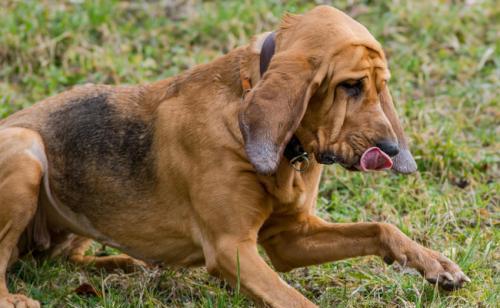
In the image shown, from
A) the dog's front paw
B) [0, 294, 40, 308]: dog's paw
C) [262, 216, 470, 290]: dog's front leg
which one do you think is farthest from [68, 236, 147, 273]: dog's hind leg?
the dog's front paw

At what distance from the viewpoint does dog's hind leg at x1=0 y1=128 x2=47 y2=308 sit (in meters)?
6.30

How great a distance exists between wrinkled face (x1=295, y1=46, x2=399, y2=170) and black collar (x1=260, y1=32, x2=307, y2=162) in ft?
0.71

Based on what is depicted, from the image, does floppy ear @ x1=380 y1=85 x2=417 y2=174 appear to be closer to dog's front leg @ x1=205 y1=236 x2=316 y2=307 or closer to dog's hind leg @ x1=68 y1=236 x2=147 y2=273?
dog's front leg @ x1=205 y1=236 x2=316 y2=307

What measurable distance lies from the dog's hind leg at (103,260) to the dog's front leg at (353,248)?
1.10m

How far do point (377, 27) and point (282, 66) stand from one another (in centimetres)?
487

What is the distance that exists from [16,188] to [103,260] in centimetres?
98

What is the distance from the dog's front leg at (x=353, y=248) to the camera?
18.8 feet

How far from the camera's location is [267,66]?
18.2 ft

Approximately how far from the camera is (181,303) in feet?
20.3

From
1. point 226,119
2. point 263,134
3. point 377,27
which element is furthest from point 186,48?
point 263,134

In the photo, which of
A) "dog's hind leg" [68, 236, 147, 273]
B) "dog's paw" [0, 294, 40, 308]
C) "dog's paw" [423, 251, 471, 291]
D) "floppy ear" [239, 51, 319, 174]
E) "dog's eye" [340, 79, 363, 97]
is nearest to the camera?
"floppy ear" [239, 51, 319, 174]

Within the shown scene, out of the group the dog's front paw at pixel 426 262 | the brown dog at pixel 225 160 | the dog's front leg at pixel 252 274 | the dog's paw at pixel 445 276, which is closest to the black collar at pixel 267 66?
the brown dog at pixel 225 160

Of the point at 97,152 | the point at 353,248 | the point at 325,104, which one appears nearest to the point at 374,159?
the point at 325,104

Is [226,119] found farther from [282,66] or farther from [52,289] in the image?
[52,289]
